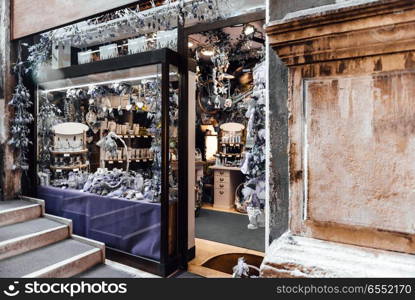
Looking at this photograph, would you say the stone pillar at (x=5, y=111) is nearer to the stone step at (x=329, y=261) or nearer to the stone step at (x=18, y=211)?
the stone step at (x=18, y=211)

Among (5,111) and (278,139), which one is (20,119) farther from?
(278,139)

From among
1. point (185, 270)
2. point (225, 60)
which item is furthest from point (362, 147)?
point (225, 60)

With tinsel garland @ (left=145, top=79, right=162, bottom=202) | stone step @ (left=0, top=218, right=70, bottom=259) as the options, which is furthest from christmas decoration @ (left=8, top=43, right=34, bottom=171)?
tinsel garland @ (left=145, top=79, right=162, bottom=202)

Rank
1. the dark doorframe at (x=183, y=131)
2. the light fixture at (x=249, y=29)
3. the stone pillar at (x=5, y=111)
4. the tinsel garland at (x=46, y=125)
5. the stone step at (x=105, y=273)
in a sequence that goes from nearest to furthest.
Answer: the stone step at (x=105, y=273)
the dark doorframe at (x=183, y=131)
the stone pillar at (x=5, y=111)
the light fixture at (x=249, y=29)
the tinsel garland at (x=46, y=125)

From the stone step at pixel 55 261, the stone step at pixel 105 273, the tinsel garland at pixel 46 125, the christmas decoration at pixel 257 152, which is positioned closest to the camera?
the christmas decoration at pixel 257 152

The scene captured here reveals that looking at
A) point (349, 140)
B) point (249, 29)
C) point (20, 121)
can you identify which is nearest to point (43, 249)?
point (20, 121)

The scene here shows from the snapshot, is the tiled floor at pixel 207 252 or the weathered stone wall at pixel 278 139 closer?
the weathered stone wall at pixel 278 139

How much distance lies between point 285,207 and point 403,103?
0.56 m

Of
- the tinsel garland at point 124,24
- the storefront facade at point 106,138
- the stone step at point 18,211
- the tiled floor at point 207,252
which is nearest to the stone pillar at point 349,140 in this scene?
the storefront facade at point 106,138

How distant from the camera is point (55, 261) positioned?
3.20m

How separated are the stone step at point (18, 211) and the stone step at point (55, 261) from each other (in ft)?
2.59

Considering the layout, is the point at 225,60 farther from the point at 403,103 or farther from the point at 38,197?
the point at 403,103

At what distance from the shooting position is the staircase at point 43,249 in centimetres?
304

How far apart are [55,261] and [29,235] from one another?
0.62 m
